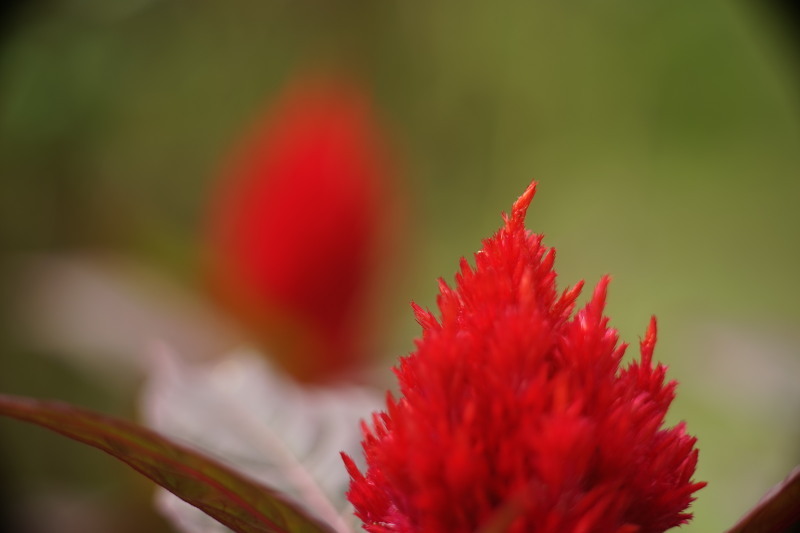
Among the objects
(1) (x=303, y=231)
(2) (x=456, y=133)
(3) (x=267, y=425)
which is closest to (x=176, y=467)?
(3) (x=267, y=425)

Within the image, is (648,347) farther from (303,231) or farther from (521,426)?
(303,231)

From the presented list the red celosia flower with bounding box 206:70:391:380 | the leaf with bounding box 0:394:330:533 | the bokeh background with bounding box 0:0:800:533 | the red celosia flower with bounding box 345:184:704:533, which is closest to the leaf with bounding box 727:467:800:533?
the red celosia flower with bounding box 345:184:704:533

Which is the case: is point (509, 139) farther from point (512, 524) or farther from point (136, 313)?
point (512, 524)

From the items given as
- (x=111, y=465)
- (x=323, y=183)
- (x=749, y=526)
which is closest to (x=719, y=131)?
(x=323, y=183)

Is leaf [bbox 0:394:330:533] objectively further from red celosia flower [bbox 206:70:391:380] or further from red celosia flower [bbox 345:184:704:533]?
red celosia flower [bbox 206:70:391:380]

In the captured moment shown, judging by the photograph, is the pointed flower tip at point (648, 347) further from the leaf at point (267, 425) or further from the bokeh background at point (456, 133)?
the bokeh background at point (456, 133)

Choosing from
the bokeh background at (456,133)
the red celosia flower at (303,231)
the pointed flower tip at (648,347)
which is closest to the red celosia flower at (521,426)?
the pointed flower tip at (648,347)
